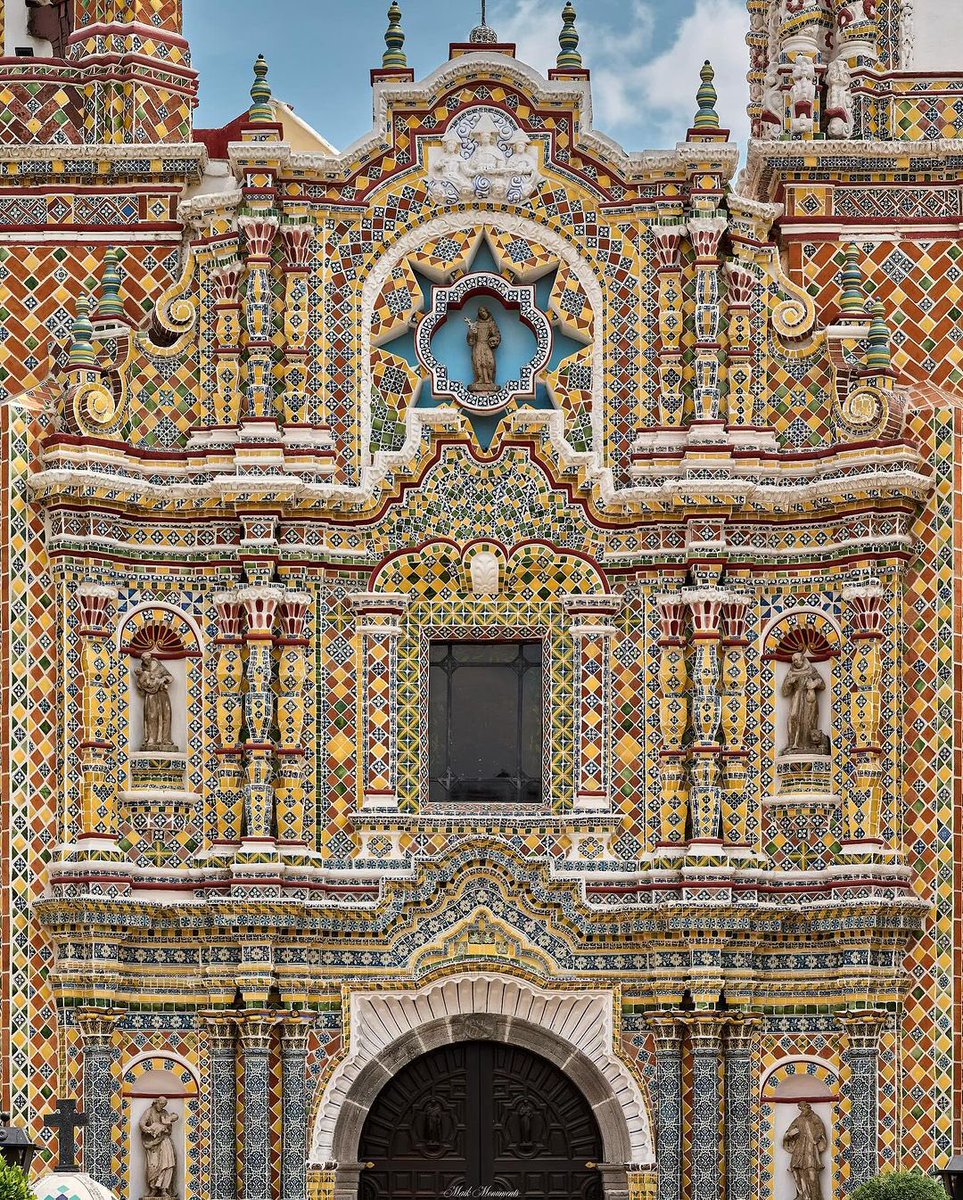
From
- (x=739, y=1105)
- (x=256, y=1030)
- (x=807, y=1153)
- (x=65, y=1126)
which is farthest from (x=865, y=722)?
(x=65, y=1126)

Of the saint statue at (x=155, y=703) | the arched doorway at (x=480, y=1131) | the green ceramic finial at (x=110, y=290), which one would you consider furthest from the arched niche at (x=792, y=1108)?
the green ceramic finial at (x=110, y=290)

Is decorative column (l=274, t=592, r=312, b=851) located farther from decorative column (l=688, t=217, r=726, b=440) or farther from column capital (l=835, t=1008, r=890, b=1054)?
column capital (l=835, t=1008, r=890, b=1054)

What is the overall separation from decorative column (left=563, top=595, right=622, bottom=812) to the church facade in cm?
5

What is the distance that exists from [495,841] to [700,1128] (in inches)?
125

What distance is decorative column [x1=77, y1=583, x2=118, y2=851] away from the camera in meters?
27.1

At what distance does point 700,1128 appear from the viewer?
87.9ft

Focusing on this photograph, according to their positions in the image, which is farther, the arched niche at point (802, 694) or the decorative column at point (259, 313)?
the decorative column at point (259, 313)

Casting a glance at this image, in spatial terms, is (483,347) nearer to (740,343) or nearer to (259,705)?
(740,343)

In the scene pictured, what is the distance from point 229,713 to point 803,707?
5.32 m

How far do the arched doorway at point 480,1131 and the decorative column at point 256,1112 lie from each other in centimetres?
101

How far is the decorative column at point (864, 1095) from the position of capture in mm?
26641

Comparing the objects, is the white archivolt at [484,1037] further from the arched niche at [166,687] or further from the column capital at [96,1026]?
the arched niche at [166,687]

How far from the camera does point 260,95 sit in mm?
28391

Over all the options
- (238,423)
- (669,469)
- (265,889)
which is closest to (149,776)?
(265,889)
